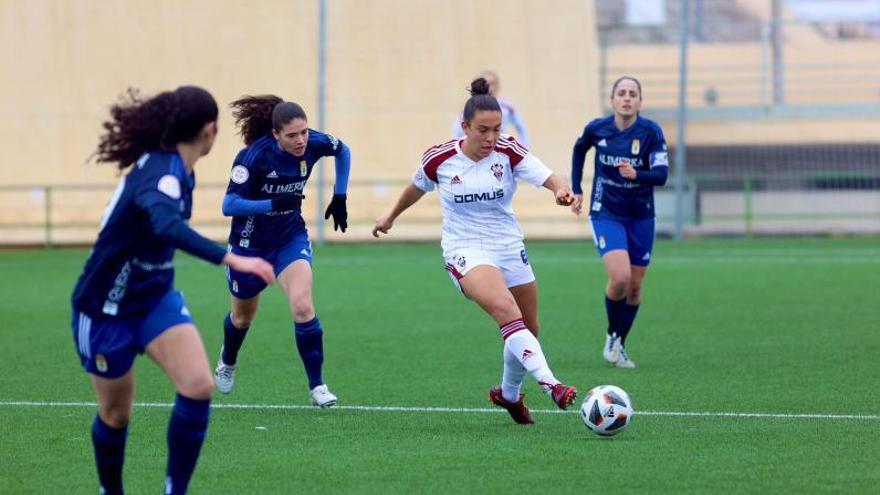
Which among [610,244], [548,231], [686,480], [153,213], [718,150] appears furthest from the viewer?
[718,150]

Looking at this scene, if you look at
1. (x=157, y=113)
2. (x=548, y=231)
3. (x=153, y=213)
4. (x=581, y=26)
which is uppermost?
(x=581, y=26)

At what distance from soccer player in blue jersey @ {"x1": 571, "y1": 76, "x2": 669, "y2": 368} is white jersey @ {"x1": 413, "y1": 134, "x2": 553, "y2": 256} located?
2.69 meters

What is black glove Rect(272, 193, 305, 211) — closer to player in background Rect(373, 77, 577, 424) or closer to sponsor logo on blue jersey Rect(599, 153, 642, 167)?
player in background Rect(373, 77, 577, 424)

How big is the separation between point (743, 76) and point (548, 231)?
21.9 feet

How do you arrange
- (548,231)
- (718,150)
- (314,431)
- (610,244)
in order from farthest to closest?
1. (718,150)
2. (548,231)
3. (610,244)
4. (314,431)

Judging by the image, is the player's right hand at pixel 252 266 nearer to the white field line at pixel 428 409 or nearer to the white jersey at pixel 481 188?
the white jersey at pixel 481 188

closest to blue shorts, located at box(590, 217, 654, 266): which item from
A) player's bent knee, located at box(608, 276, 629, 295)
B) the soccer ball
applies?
player's bent knee, located at box(608, 276, 629, 295)

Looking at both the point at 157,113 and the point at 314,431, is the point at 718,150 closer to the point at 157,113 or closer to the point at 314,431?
the point at 314,431

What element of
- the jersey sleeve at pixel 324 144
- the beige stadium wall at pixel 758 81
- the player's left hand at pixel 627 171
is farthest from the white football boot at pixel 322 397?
the beige stadium wall at pixel 758 81

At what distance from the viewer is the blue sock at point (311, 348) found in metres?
9.17

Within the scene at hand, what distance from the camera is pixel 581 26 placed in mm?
27719

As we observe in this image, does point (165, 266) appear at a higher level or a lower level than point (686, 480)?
higher

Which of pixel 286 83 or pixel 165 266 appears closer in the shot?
pixel 165 266

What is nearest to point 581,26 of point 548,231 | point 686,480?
point 548,231
